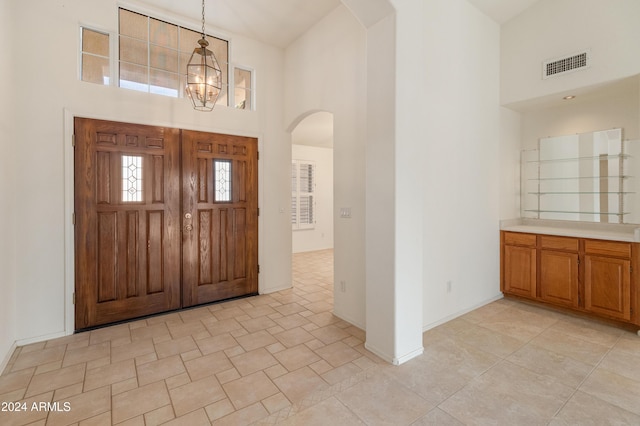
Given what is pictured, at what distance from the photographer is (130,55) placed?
11.2 ft

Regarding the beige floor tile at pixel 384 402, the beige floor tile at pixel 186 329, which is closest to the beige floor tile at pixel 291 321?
the beige floor tile at pixel 186 329

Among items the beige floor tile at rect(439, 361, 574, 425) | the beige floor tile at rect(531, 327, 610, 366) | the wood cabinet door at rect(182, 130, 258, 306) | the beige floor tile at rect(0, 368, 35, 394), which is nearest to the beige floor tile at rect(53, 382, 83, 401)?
the beige floor tile at rect(0, 368, 35, 394)

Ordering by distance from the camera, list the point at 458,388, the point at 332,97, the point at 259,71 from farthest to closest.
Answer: the point at 259,71
the point at 332,97
the point at 458,388

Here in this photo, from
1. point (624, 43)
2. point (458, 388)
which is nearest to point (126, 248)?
point (458, 388)

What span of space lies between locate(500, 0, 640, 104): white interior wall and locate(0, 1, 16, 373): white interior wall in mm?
5380

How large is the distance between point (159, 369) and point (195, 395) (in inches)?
21.2

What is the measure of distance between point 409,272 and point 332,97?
2242 mm

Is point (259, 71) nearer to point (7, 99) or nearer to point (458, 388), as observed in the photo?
point (7, 99)

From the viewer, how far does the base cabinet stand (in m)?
3.07

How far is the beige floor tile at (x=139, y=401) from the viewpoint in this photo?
6.27 ft

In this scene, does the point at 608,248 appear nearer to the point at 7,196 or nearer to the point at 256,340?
the point at 256,340

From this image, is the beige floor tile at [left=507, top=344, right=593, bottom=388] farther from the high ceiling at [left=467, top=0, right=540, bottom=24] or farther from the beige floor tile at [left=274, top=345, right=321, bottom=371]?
the high ceiling at [left=467, top=0, right=540, bottom=24]

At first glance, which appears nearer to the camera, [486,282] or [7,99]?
[7,99]

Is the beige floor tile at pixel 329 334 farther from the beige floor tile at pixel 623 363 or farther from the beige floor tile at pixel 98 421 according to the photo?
the beige floor tile at pixel 623 363
